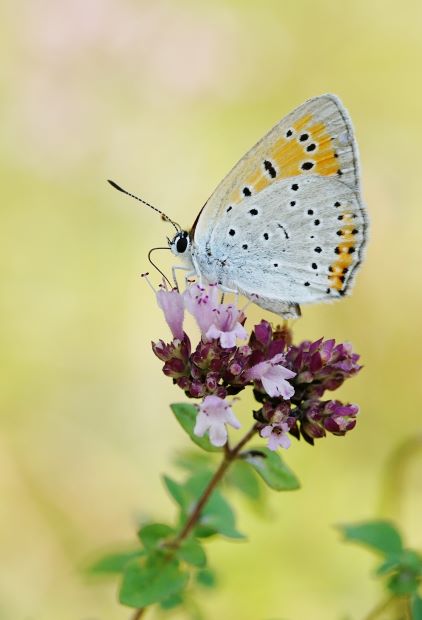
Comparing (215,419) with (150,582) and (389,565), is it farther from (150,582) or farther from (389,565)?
(389,565)

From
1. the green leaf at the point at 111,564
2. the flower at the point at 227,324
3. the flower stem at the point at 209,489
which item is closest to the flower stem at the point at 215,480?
the flower stem at the point at 209,489

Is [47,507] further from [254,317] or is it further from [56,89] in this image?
[56,89]

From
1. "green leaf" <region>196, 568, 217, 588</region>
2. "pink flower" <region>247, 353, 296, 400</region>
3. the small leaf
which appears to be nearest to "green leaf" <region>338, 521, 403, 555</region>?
the small leaf

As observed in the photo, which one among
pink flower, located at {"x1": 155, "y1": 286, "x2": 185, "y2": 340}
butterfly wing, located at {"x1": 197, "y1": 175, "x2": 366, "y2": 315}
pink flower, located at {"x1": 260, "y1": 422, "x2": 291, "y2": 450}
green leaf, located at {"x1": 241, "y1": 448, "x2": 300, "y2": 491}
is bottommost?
green leaf, located at {"x1": 241, "y1": 448, "x2": 300, "y2": 491}

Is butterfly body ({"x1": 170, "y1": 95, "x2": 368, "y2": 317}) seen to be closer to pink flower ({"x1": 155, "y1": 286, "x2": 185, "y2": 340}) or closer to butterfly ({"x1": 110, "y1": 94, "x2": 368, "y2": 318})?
butterfly ({"x1": 110, "y1": 94, "x2": 368, "y2": 318})

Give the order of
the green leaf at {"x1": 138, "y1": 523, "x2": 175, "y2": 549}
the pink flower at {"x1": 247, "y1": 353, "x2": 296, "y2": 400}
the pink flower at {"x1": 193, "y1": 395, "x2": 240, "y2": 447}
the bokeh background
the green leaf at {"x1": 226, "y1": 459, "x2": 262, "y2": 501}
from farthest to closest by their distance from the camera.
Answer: the bokeh background < the green leaf at {"x1": 226, "y1": 459, "x2": 262, "y2": 501} < the green leaf at {"x1": 138, "y1": 523, "x2": 175, "y2": 549} < the pink flower at {"x1": 247, "y1": 353, "x2": 296, "y2": 400} < the pink flower at {"x1": 193, "y1": 395, "x2": 240, "y2": 447}

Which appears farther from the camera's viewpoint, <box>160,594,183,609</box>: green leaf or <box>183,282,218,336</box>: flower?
<box>160,594,183,609</box>: green leaf

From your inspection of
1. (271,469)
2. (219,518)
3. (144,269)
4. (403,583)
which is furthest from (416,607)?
(144,269)

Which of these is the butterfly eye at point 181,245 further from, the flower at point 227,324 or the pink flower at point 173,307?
the flower at point 227,324
